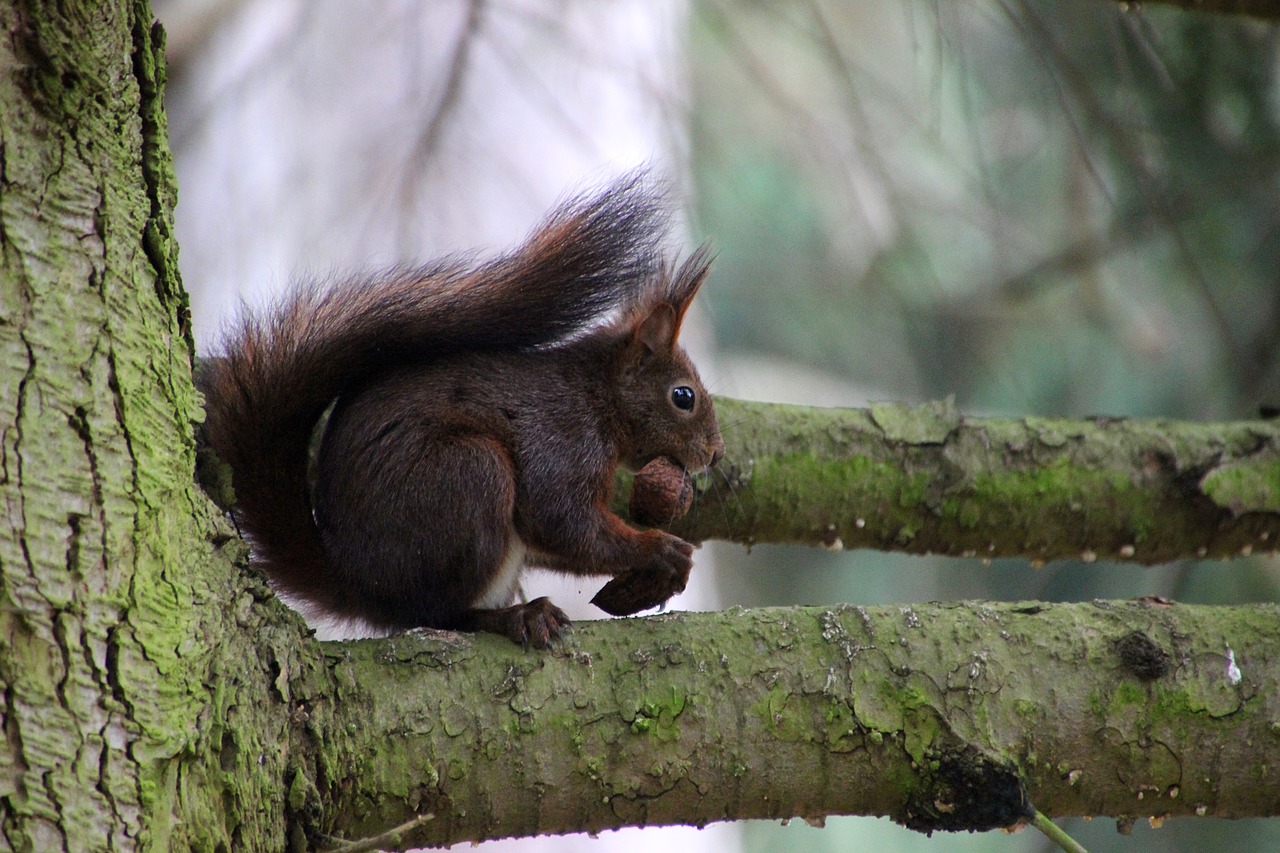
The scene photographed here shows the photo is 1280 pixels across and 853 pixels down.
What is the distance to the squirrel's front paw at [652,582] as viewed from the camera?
1218 millimetres

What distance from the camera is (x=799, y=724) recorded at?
97 cm

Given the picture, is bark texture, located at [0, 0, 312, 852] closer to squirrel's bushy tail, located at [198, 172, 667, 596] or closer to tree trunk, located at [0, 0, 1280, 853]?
tree trunk, located at [0, 0, 1280, 853]

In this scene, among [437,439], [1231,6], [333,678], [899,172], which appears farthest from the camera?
[899,172]

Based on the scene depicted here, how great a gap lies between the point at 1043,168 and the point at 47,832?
7.49 ft

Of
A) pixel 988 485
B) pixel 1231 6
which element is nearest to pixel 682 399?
pixel 988 485

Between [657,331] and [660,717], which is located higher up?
[657,331]

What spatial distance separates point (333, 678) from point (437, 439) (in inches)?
12.3

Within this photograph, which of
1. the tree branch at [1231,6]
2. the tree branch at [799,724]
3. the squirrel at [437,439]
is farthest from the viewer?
the tree branch at [1231,6]

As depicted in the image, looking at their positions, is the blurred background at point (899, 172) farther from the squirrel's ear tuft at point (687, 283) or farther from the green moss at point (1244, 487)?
the green moss at point (1244, 487)

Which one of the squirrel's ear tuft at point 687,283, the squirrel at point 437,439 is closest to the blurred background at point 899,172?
the squirrel's ear tuft at point 687,283

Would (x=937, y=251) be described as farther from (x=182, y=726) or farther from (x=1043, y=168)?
(x=182, y=726)

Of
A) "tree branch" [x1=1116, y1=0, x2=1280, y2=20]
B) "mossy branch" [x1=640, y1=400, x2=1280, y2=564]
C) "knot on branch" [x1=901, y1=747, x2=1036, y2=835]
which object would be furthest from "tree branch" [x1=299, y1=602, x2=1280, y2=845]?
"tree branch" [x1=1116, y1=0, x2=1280, y2=20]

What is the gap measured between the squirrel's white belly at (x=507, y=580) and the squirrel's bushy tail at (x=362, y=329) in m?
0.18

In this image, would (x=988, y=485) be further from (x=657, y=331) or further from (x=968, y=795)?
(x=968, y=795)
